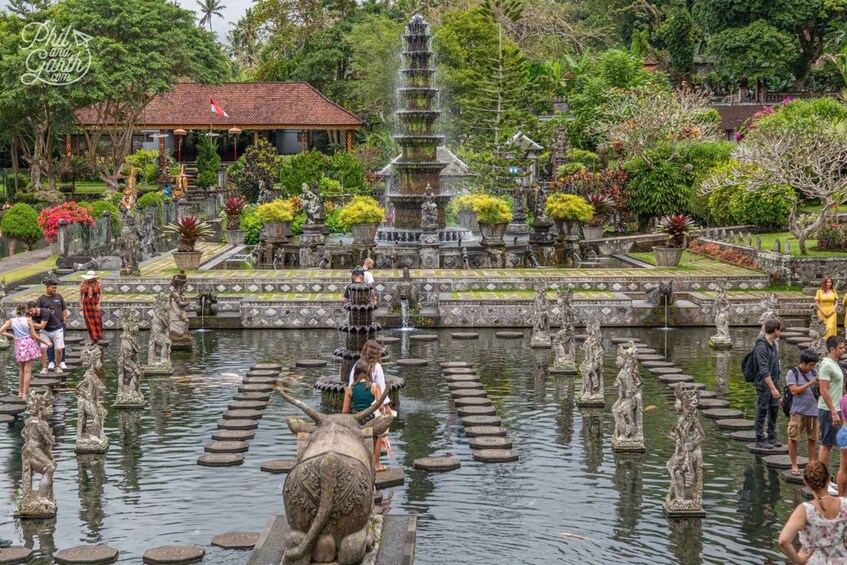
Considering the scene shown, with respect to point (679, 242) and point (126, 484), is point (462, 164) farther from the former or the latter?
point (126, 484)

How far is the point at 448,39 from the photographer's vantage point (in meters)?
62.0

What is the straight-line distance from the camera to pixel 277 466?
56.9ft

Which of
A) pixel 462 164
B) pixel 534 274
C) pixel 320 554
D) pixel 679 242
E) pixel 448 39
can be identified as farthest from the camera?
pixel 448 39

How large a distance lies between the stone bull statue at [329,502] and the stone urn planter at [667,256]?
83.2ft

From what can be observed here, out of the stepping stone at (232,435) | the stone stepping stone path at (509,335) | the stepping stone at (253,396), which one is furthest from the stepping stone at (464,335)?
the stepping stone at (232,435)

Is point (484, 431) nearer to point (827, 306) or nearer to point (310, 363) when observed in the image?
point (310, 363)

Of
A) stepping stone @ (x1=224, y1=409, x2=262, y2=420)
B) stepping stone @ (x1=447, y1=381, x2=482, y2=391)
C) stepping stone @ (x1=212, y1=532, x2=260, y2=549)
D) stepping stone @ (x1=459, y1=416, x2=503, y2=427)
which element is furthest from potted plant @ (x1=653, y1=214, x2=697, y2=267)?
stepping stone @ (x1=212, y1=532, x2=260, y2=549)

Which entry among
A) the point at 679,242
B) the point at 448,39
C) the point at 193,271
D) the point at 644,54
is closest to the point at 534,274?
the point at 679,242

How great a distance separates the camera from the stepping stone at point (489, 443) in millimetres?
18359

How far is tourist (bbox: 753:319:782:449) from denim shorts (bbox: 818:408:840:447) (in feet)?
5.14

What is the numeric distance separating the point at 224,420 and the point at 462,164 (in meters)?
35.1

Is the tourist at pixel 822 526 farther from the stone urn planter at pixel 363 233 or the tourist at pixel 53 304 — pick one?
the stone urn planter at pixel 363 233

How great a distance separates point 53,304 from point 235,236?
2384 cm

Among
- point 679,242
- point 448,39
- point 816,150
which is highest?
point 448,39
